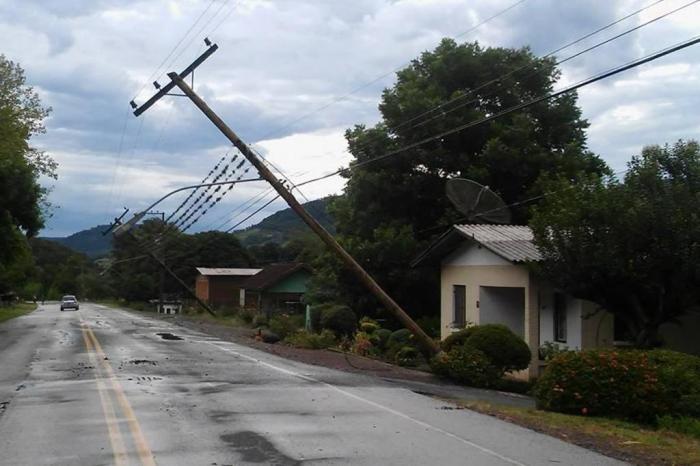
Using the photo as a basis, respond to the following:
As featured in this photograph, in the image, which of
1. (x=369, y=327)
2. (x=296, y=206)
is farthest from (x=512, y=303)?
(x=296, y=206)

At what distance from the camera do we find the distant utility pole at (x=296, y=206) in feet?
77.9

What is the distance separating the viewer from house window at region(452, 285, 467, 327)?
26.1 meters

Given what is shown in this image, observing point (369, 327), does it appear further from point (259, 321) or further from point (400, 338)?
point (259, 321)

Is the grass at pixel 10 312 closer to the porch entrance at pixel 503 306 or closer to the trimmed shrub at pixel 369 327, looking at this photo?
the trimmed shrub at pixel 369 327

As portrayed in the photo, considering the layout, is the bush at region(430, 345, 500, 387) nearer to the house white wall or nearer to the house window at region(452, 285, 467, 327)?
the house white wall

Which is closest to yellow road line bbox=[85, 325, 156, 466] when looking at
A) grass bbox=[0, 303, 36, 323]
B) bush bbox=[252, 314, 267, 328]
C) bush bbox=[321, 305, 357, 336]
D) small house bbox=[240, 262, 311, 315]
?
bush bbox=[321, 305, 357, 336]

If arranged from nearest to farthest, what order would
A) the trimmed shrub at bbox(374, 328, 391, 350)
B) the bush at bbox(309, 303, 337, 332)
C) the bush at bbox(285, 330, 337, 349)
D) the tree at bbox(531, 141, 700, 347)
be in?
1. the tree at bbox(531, 141, 700, 347)
2. the trimmed shrub at bbox(374, 328, 391, 350)
3. the bush at bbox(285, 330, 337, 349)
4. the bush at bbox(309, 303, 337, 332)

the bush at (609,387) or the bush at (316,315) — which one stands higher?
the bush at (316,315)

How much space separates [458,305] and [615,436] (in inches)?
606

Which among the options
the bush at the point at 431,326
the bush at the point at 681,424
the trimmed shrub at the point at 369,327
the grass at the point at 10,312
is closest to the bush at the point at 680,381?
the bush at the point at 681,424

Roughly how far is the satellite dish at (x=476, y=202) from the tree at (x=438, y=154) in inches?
169

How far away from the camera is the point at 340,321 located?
32219 millimetres

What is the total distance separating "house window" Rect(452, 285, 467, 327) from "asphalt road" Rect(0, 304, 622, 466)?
24.7 ft

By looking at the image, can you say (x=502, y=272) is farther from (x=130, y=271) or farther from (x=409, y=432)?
(x=130, y=271)
